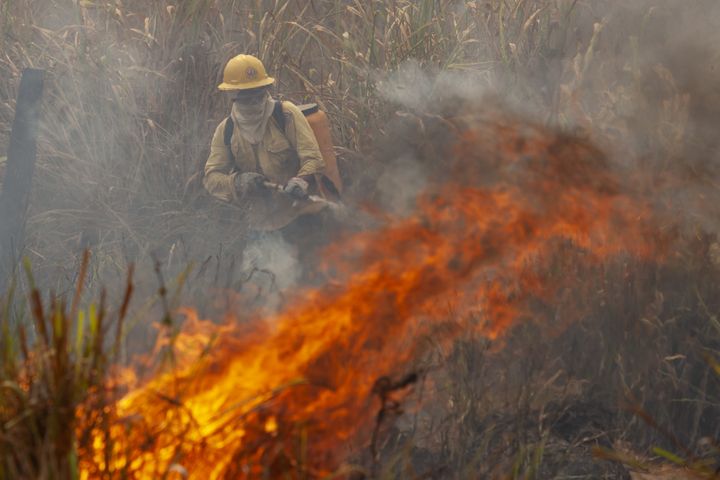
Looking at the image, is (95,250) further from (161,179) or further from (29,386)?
(29,386)

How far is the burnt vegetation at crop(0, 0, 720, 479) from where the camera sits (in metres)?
3.32

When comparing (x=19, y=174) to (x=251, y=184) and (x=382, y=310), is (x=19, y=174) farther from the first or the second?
(x=382, y=310)

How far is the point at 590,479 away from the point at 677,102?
2.84 meters

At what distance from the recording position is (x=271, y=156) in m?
6.93

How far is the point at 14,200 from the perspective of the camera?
8.07 metres

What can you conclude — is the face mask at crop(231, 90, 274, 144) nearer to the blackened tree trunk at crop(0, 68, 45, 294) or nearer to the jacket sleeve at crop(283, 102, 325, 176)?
the jacket sleeve at crop(283, 102, 325, 176)

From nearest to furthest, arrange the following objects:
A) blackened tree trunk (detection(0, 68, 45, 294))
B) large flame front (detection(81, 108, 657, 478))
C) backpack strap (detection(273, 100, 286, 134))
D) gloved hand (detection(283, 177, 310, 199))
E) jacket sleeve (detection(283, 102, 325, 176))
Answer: large flame front (detection(81, 108, 657, 478)), gloved hand (detection(283, 177, 310, 199)), jacket sleeve (detection(283, 102, 325, 176)), backpack strap (detection(273, 100, 286, 134)), blackened tree trunk (detection(0, 68, 45, 294))

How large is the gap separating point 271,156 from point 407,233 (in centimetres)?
157

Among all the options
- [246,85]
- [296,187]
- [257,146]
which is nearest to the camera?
[296,187]

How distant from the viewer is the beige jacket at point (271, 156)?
22.4 ft

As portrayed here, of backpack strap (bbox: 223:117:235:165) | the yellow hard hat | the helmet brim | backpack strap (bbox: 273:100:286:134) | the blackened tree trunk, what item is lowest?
the blackened tree trunk

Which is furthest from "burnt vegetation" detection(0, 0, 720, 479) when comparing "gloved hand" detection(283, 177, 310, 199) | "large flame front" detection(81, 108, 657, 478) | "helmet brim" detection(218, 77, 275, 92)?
"helmet brim" detection(218, 77, 275, 92)

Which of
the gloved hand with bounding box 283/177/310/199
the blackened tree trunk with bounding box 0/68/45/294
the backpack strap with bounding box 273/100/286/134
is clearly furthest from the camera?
the blackened tree trunk with bounding box 0/68/45/294

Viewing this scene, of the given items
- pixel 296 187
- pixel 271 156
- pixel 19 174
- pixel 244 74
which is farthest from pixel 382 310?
pixel 19 174
